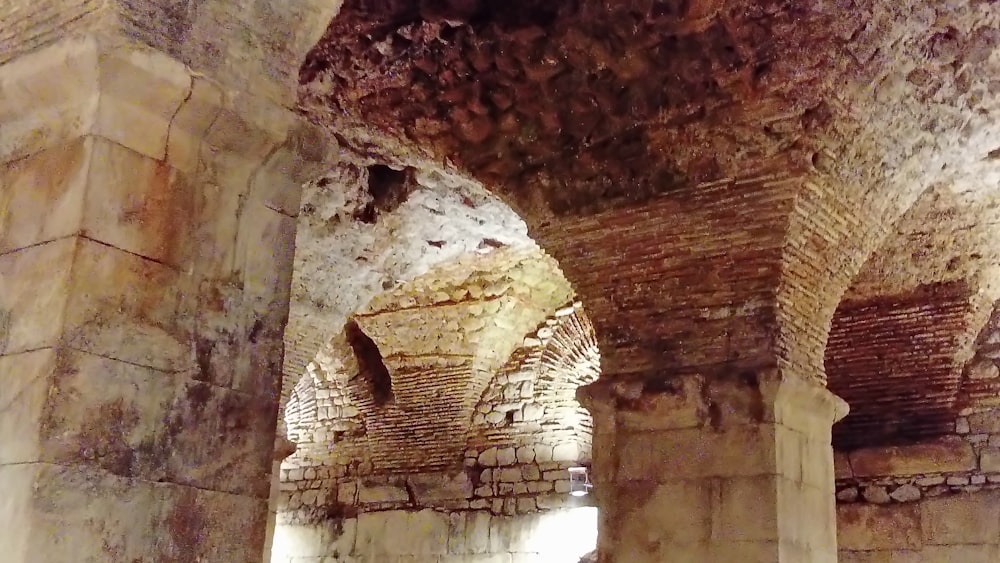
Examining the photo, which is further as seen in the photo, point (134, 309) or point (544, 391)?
point (544, 391)

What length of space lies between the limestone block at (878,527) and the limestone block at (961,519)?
0.08m

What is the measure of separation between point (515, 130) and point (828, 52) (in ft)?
5.64

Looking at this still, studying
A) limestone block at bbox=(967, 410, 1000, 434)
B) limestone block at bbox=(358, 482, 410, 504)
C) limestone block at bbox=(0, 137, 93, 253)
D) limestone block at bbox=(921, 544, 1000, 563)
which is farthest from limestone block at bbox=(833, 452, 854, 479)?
limestone block at bbox=(0, 137, 93, 253)

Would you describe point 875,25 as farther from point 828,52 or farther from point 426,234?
point 426,234

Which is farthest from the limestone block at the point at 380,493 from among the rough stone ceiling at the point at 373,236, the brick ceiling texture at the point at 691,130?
the brick ceiling texture at the point at 691,130

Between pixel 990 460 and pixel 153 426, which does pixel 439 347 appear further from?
pixel 153 426

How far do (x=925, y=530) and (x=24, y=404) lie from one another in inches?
259

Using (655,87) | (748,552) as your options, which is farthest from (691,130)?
(748,552)

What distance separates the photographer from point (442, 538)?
845 cm

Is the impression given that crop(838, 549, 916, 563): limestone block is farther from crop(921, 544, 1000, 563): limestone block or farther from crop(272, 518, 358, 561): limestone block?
crop(272, 518, 358, 561): limestone block

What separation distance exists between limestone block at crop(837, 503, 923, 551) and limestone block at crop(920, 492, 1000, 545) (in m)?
0.08

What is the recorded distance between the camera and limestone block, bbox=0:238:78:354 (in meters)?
1.70

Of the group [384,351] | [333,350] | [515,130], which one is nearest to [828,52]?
[515,130]

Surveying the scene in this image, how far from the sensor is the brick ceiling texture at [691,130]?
434 cm
